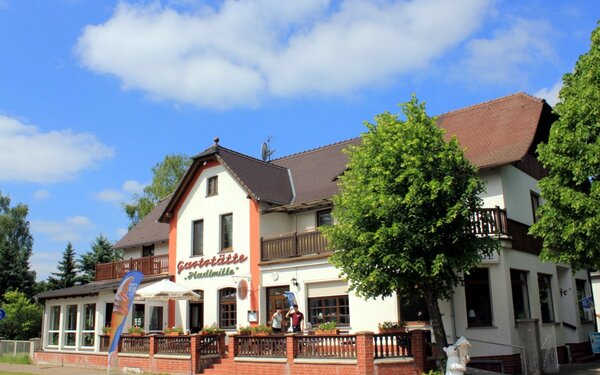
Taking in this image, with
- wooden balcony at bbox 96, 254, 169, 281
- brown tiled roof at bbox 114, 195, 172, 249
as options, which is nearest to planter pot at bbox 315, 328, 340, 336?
wooden balcony at bbox 96, 254, 169, 281

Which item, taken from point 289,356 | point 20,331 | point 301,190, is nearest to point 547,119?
point 301,190

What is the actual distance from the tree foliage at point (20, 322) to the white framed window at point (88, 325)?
909cm

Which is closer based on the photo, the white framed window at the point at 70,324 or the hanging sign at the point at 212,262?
the hanging sign at the point at 212,262

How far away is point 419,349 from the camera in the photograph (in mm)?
15328

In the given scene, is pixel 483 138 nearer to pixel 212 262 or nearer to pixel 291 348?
pixel 291 348

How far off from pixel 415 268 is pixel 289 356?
4.71 metres

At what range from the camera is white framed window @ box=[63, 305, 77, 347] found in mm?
27688

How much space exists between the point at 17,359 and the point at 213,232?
1107cm

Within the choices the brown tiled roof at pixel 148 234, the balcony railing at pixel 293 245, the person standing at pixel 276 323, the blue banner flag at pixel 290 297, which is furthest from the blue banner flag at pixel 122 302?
the brown tiled roof at pixel 148 234

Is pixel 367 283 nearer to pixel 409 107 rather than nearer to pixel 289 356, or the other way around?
pixel 289 356

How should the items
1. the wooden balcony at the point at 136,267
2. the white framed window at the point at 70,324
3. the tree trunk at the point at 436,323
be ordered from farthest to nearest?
the white framed window at the point at 70,324
the wooden balcony at the point at 136,267
the tree trunk at the point at 436,323

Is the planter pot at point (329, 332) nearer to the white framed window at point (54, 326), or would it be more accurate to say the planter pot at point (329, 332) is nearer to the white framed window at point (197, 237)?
the white framed window at point (197, 237)

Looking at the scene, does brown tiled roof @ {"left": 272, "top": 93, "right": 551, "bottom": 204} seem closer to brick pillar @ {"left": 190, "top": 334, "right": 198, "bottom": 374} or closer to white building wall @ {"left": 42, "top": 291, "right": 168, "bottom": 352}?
brick pillar @ {"left": 190, "top": 334, "right": 198, "bottom": 374}

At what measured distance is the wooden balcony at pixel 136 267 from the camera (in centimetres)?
2705
